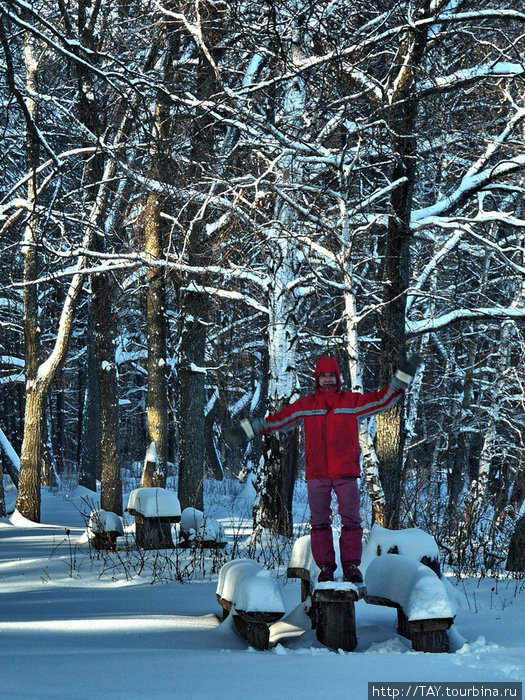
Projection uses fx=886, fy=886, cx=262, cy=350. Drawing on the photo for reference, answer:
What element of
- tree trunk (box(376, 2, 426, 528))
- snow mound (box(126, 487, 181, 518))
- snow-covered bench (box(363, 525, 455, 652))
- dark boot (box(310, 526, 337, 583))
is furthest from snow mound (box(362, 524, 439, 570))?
snow mound (box(126, 487, 181, 518))

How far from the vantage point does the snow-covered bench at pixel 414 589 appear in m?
5.43

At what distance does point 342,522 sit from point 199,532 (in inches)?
147

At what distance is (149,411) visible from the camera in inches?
538

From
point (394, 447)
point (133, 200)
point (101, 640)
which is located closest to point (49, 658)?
point (101, 640)

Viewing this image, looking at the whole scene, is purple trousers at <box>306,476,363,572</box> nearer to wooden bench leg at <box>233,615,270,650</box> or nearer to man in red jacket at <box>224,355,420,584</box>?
man in red jacket at <box>224,355,420,584</box>

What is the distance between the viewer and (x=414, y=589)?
5.52 metres

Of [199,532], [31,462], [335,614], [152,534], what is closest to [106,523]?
[152,534]

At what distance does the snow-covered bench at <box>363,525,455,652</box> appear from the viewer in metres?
5.43

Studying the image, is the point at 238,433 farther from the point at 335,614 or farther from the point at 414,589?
the point at 414,589

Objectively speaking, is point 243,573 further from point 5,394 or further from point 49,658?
point 5,394

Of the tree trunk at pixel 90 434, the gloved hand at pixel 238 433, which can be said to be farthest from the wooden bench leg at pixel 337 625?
the tree trunk at pixel 90 434

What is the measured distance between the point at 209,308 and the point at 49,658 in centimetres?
926

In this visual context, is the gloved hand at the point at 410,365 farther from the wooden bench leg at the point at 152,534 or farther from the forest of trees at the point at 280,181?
the wooden bench leg at the point at 152,534

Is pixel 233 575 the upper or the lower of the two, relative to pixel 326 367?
lower
